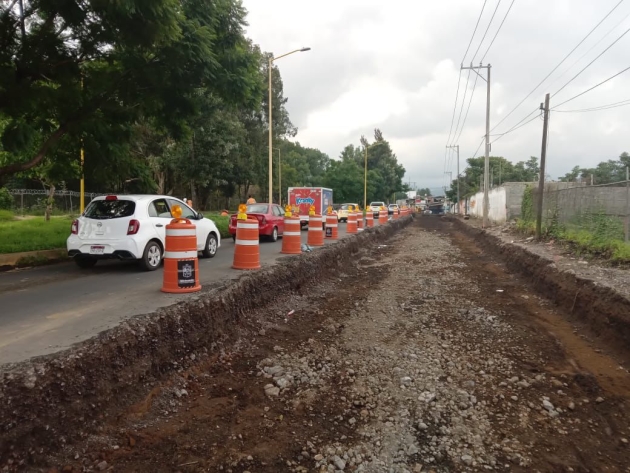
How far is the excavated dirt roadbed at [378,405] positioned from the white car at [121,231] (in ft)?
10.4

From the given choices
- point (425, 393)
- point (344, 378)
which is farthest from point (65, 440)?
point (425, 393)

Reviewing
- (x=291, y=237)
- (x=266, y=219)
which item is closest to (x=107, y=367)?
(x=291, y=237)

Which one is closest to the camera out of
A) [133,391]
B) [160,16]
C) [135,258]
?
[133,391]

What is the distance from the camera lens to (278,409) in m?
3.98

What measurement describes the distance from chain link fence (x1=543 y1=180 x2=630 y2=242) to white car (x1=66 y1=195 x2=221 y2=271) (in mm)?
10279

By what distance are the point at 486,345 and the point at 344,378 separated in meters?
2.18

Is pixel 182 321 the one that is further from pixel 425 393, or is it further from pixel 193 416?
pixel 425 393

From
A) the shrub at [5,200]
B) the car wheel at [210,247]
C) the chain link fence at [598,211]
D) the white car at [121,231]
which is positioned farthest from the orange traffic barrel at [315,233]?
the shrub at [5,200]

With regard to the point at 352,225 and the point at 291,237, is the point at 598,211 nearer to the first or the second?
the point at 291,237

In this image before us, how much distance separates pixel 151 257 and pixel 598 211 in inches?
429

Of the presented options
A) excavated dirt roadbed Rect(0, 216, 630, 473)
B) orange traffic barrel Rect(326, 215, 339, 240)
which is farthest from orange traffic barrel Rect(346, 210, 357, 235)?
excavated dirt roadbed Rect(0, 216, 630, 473)

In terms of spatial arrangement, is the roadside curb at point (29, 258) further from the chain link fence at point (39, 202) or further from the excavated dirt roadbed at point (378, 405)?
the chain link fence at point (39, 202)

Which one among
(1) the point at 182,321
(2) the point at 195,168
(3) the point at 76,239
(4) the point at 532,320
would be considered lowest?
(4) the point at 532,320

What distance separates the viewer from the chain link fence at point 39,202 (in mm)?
31297
